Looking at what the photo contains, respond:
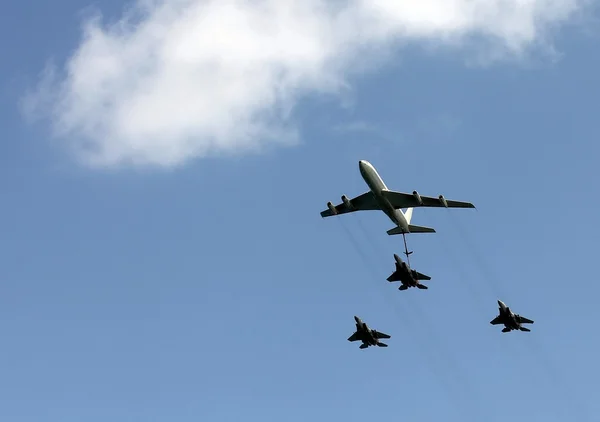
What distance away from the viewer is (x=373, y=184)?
7849 inches
